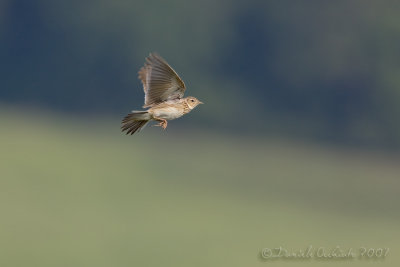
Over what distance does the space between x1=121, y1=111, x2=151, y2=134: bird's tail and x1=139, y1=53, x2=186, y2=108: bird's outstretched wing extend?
0.18m

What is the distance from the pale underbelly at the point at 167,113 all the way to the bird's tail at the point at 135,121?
96 millimetres

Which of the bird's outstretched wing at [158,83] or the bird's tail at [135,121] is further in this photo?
the bird's outstretched wing at [158,83]

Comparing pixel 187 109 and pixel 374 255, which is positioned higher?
pixel 187 109

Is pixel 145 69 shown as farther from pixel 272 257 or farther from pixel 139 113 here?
pixel 272 257

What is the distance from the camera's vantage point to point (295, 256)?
28.0 feet

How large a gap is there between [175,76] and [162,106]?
0.32 metres

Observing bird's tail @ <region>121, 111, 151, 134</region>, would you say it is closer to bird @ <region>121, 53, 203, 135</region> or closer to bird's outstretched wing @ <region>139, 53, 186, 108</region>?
bird @ <region>121, 53, 203, 135</region>

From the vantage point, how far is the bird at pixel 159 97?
20.2ft

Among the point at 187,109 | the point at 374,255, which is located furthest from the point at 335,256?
the point at 187,109

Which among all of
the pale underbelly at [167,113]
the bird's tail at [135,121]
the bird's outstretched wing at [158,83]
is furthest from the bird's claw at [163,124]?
the bird's outstretched wing at [158,83]

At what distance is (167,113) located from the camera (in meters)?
6.14

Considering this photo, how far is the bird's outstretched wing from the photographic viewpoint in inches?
249

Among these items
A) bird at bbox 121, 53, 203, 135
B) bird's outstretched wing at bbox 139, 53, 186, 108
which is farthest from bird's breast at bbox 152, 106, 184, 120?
bird's outstretched wing at bbox 139, 53, 186, 108

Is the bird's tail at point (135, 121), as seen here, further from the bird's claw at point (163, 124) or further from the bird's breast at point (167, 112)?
the bird's claw at point (163, 124)
